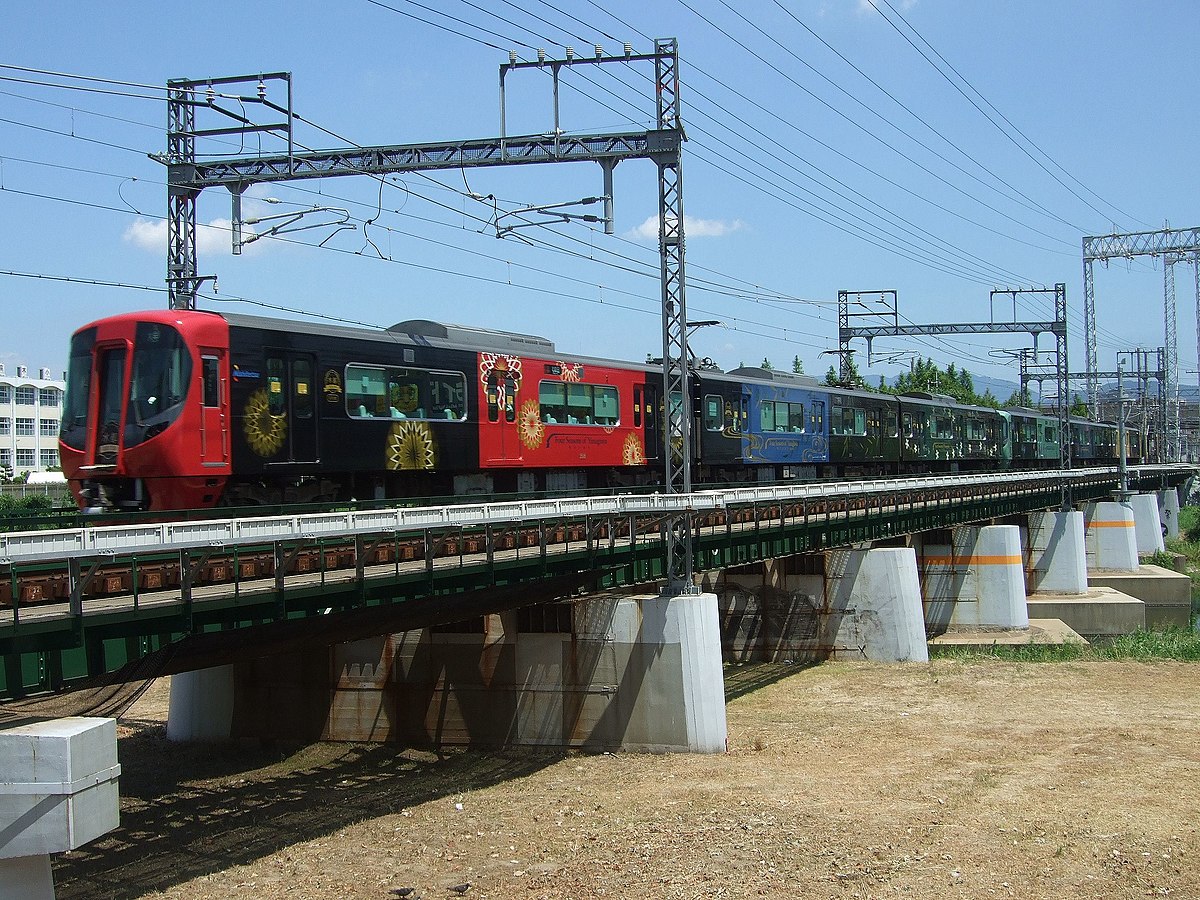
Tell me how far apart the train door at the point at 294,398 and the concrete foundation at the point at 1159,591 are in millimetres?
43475

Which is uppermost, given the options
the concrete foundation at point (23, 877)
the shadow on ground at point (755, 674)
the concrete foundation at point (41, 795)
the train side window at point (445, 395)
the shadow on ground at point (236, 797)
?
the train side window at point (445, 395)

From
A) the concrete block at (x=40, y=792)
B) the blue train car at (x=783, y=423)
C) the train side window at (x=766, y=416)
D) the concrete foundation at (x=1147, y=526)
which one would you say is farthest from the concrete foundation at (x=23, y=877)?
the concrete foundation at (x=1147, y=526)

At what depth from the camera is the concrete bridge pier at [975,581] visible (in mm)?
41094

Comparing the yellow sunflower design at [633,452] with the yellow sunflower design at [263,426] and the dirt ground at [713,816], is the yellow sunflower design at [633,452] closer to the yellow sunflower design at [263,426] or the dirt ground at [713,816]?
the dirt ground at [713,816]

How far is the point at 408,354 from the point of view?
2038cm

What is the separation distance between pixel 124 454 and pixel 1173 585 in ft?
167

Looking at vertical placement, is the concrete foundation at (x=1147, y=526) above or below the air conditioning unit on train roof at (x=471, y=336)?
below

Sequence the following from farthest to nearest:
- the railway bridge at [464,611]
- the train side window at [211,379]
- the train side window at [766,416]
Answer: the train side window at [766,416]
the train side window at [211,379]
the railway bridge at [464,611]

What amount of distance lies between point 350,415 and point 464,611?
3.61 metres

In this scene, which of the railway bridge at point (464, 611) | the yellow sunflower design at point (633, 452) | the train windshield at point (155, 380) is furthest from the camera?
the yellow sunflower design at point (633, 452)

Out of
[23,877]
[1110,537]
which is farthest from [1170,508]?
[23,877]

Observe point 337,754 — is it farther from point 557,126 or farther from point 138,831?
point 557,126

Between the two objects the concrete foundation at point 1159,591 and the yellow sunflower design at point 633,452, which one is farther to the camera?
the concrete foundation at point 1159,591

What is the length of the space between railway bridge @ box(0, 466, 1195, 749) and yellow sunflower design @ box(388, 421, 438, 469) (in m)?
2.28
